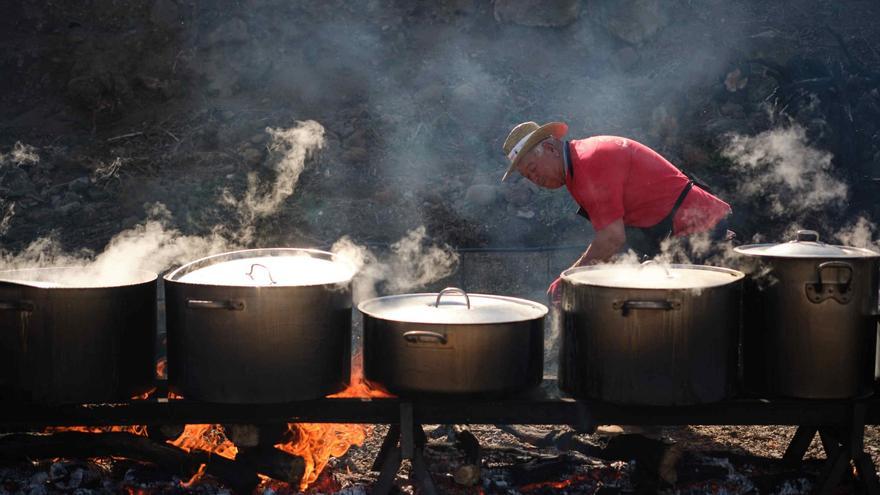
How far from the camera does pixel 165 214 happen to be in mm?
10242

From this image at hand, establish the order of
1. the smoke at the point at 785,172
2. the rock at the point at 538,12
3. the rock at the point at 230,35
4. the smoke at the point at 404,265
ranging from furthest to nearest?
the rock at the point at 230,35 → the rock at the point at 538,12 → the smoke at the point at 785,172 → the smoke at the point at 404,265

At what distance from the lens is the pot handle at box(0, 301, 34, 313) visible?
3.59m

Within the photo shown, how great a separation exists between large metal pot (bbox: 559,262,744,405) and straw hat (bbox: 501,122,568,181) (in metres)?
1.41

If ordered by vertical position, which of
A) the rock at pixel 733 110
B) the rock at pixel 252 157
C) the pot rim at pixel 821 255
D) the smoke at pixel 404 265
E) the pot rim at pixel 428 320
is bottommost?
the smoke at pixel 404 265

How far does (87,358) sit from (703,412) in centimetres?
Answer: 286

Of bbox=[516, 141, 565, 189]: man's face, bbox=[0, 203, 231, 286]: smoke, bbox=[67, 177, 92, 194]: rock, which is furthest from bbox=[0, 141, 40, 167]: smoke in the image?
bbox=[516, 141, 565, 189]: man's face

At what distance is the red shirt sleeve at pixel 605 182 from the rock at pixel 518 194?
17.6 ft

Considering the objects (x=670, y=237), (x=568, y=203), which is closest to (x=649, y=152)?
(x=670, y=237)

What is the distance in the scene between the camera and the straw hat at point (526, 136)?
4844 mm

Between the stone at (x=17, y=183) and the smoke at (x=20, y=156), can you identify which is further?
the smoke at (x=20, y=156)

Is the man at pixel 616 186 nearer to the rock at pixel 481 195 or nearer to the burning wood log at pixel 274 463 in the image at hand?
the burning wood log at pixel 274 463

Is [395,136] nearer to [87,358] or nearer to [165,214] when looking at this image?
[165,214]

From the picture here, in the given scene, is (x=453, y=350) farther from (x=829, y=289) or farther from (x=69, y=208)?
(x=69, y=208)

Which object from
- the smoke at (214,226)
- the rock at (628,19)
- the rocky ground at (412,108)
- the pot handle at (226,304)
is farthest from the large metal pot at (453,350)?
the rock at (628,19)
